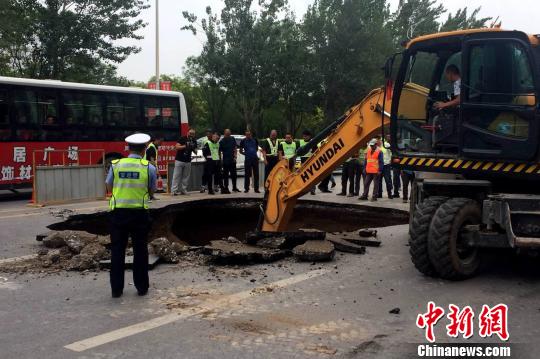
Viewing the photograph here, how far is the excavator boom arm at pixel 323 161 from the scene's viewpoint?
7809 millimetres

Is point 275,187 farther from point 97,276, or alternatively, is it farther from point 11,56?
point 11,56

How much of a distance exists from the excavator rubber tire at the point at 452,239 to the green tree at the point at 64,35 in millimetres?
20485

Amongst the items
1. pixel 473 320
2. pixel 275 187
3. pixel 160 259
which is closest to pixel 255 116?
pixel 275 187

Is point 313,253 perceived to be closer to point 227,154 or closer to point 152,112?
point 227,154

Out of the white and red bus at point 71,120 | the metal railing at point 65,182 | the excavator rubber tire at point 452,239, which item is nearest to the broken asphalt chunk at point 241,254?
the excavator rubber tire at point 452,239

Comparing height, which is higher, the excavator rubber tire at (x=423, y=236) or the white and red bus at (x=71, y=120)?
the white and red bus at (x=71, y=120)

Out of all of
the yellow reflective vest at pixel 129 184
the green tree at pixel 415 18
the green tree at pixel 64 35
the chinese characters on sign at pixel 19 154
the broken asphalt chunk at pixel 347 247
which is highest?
the green tree at pixel 415 18

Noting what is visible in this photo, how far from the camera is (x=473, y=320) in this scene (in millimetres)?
4781

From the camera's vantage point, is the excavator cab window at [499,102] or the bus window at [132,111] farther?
the bus window at [132,111]

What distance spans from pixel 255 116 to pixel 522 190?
1200 inches

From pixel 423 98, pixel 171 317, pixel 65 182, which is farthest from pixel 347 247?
pixel 65 182

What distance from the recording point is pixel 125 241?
568cm

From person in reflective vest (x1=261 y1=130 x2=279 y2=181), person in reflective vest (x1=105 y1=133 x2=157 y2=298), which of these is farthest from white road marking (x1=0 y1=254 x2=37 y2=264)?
person in reflective vest (x1=261 y1=130 x2=279 y2=181)

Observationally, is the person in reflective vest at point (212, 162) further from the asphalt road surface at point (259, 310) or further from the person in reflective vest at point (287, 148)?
the asphalt road surface at point (259, 310)
